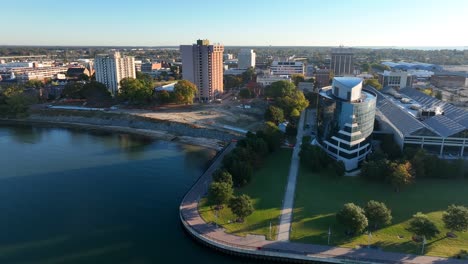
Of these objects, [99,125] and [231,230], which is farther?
[99,125]

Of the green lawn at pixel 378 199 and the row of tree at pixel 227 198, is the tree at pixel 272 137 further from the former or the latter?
the row of tree at pixel 227 198

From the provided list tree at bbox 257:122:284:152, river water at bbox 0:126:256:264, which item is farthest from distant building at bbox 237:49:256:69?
tree at bbox 257:122:284:152

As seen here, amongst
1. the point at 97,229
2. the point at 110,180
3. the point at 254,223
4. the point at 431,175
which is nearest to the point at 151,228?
the point at 97,229

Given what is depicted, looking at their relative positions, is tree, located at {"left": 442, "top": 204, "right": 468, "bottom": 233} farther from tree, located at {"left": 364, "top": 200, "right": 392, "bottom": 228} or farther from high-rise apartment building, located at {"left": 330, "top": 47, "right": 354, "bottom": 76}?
high-rise apartment building, located at {"left": 330, "top": 47, "right": 354, "bottom": 76}

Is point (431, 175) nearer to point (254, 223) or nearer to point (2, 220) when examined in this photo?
point (254, 223)

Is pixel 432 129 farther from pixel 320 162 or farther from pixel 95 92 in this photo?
pixel 95 92

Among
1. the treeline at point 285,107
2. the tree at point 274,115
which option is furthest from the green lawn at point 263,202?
the tree at point 274,115
